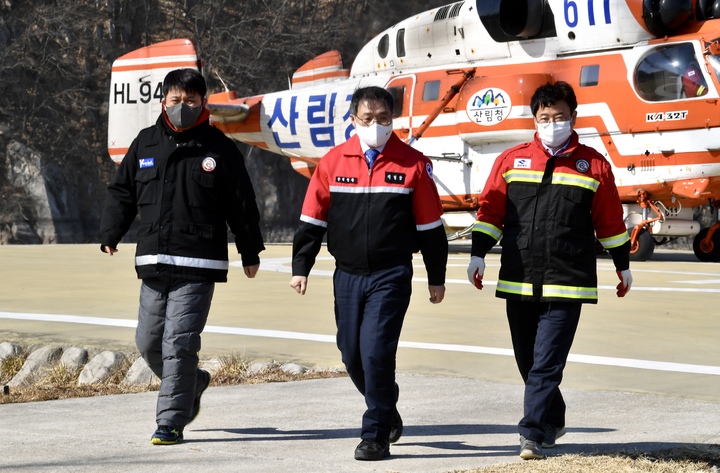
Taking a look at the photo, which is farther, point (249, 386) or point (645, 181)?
point (645, 181)

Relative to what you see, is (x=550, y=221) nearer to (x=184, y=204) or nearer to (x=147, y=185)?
(x=184, y=204)

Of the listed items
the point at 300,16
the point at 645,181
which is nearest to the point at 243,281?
the point at 645,181

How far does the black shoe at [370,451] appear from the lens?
194 inches

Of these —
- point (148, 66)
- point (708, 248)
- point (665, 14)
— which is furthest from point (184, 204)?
point (148, 66)

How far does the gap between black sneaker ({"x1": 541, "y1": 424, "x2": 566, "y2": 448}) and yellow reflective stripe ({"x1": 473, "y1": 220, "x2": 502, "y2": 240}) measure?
0.93m

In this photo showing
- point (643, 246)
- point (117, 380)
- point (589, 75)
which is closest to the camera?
point (117, 380)

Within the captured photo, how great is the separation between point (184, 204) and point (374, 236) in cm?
98

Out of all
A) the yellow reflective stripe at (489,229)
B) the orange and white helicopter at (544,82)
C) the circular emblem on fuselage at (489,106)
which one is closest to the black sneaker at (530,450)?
the yellow reflective stripe at (489,229)

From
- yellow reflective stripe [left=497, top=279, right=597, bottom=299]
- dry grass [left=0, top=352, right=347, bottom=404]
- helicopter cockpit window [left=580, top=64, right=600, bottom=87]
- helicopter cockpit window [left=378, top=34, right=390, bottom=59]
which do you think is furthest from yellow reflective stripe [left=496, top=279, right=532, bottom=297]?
helicopter cockpit window [left=378, top=34, right=390, bottom=59]

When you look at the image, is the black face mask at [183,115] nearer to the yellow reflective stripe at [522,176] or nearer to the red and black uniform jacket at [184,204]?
the red and black uniform jacket at [184,204]

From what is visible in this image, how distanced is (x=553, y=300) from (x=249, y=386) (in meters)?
2.37

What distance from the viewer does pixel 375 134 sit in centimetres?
534

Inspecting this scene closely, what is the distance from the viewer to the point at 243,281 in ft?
45.0

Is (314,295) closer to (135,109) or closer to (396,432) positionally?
(396,432)
